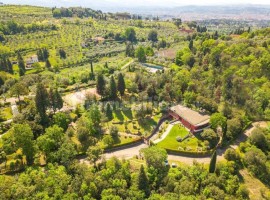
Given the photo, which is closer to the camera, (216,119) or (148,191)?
(148,191)

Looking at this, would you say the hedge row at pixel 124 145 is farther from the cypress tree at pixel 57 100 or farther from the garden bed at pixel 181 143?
the cypress tree at pixel 57 100

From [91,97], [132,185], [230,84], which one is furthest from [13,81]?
[230,84]

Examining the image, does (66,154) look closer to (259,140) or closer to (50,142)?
(50,142)

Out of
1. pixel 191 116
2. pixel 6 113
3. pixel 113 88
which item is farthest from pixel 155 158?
pixel 6 113

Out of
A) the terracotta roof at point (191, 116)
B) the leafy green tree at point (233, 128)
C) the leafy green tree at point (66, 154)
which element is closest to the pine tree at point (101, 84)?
the terracotta roof at point (191, 116)

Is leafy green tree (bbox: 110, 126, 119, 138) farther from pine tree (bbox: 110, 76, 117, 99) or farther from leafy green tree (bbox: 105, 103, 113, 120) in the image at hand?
pine tree (bbox: 110, 76, 117, 99)

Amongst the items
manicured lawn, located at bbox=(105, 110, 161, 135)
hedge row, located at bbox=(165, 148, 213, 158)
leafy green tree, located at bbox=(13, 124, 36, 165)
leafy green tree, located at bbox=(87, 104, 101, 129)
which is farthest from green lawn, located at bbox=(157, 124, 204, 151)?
leafy green tree, located at bbox=(13, 124, 36, 165)

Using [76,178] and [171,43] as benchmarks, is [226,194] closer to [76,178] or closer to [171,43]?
[76,178]
